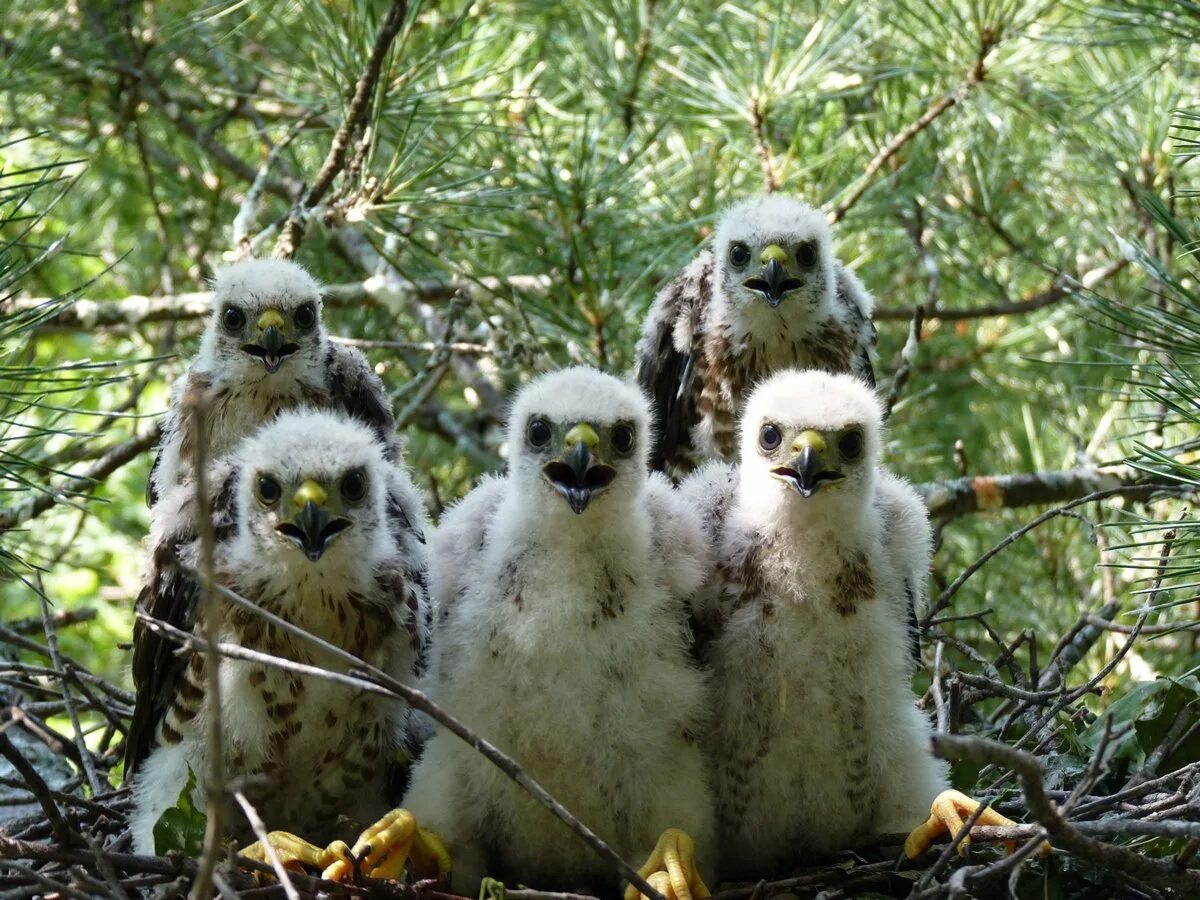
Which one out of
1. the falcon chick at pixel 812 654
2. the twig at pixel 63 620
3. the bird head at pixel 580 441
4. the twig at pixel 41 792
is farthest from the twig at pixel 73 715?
the falcon chick at pixel 812 654

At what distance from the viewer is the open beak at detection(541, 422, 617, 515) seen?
3.46 metres

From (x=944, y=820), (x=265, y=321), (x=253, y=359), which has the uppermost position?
(x=265, y=321)

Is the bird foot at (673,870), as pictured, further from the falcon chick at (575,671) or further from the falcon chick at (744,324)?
the falcon chick at (744,324)

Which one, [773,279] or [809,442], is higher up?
[773,279]

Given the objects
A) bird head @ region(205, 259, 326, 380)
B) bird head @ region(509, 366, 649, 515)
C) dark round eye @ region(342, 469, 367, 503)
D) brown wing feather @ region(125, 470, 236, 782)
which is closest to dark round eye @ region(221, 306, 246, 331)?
bird head @ region(205, 259, 326, 380)

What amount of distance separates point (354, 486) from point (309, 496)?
0.62 ft

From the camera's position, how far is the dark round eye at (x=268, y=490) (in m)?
3.55

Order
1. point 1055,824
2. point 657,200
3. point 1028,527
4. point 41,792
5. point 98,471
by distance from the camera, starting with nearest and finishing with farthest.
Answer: point 1055,824 < point 41,792 < point 1028,527 < point 98,471 < point 657,200

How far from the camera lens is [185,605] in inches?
149

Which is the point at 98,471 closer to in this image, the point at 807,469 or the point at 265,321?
the point at 265,321

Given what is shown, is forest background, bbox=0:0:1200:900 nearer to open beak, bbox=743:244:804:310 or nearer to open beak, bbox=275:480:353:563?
open beak, bbox=743:244:804:310

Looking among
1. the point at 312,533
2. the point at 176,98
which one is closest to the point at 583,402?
the point at 312,533

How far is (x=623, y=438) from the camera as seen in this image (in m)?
3.60

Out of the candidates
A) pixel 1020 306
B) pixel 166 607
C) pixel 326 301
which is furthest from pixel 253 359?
pixel 1020 306
